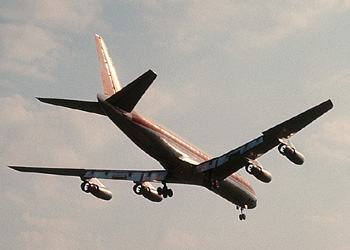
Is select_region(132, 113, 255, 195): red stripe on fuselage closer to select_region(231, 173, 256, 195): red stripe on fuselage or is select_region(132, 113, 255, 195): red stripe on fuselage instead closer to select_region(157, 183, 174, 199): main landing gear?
select_region(231, 173, 256, 195): red stripe on fuselage

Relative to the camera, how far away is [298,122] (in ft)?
96.4

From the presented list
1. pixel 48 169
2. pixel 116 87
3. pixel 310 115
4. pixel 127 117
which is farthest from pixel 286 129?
pixel 48 169

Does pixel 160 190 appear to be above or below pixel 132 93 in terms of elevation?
below

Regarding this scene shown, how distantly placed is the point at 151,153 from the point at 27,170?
10.5 metres

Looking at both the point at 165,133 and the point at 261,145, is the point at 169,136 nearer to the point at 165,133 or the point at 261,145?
the point at 165,133

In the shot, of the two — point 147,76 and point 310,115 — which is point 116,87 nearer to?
point 147,76

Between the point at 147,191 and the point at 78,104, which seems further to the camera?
the point at 147,191

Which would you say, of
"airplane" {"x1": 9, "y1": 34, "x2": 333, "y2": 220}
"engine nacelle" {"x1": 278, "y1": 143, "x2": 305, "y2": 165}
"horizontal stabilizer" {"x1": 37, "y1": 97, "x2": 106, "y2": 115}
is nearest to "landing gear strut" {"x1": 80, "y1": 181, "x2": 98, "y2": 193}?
"airplane" {"x1": 9, "y1": 34, "x2": 333, "y2": 220}

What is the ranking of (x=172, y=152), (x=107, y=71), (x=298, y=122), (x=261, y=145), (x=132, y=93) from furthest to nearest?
(x=107, y=71)
(x=172, y=152)
(x=261, y=145)
(x=298, y=122)
(x=132, y=93)

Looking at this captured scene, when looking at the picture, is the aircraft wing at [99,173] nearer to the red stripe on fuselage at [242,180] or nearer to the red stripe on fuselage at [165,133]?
the red stripe on fuselage at [165,133]

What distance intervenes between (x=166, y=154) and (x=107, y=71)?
23.7 ft

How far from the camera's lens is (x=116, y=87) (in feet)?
112

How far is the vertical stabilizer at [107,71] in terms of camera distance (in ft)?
110

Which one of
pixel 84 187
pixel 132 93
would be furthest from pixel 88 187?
pixel 132 93
